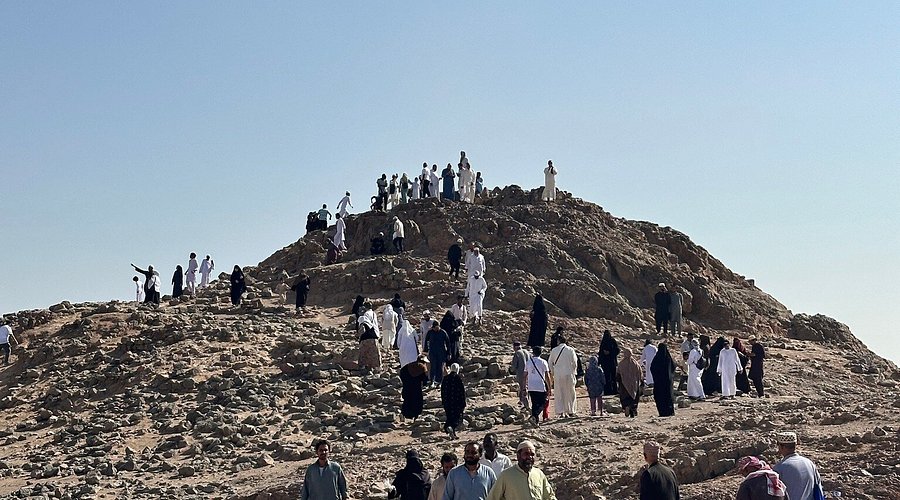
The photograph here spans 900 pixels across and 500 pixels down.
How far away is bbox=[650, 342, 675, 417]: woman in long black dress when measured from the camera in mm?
17047

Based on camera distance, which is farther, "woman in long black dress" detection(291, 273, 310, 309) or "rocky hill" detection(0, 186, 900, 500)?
"woman in long black dress" detection(291, 273, 310, 309)

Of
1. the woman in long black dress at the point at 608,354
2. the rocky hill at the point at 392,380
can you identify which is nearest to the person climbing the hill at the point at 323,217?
the rocky hill at the point at 392,380

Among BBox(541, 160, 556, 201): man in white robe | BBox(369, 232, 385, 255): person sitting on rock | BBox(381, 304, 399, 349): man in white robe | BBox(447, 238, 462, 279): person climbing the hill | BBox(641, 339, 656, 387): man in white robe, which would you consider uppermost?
BBox(541, 160, 556, 201): man in white robe

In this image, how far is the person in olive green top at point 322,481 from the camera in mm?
10102

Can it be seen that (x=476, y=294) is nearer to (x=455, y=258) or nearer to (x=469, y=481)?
(x=455, y=258)

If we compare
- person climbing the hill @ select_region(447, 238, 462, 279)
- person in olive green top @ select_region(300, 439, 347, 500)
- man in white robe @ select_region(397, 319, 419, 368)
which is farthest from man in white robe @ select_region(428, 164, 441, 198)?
person in olive green top @ select_region(300, 439, 347, 500)

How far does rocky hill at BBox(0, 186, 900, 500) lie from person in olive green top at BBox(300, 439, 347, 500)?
347cm

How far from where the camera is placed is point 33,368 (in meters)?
25.5

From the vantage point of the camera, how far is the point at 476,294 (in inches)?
991

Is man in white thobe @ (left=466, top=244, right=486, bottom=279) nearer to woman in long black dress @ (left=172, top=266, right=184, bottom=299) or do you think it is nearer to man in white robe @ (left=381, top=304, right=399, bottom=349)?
man in white robe @ (left=381, top=304, right=399, bottom=349)

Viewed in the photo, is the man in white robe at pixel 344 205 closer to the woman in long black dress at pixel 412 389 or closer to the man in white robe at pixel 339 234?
the man in white robe at pixel 339 234

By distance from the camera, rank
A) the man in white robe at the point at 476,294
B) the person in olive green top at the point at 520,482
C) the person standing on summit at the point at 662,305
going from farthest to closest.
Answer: the person standing on summit at the point at 662,305 < the man in white robe at the point at 476,294 < the person in olive green top at the point at 520,482

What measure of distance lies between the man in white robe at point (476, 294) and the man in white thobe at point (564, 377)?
7693 millimetres

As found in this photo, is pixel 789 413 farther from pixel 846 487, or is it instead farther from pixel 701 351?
pixel 846 487
